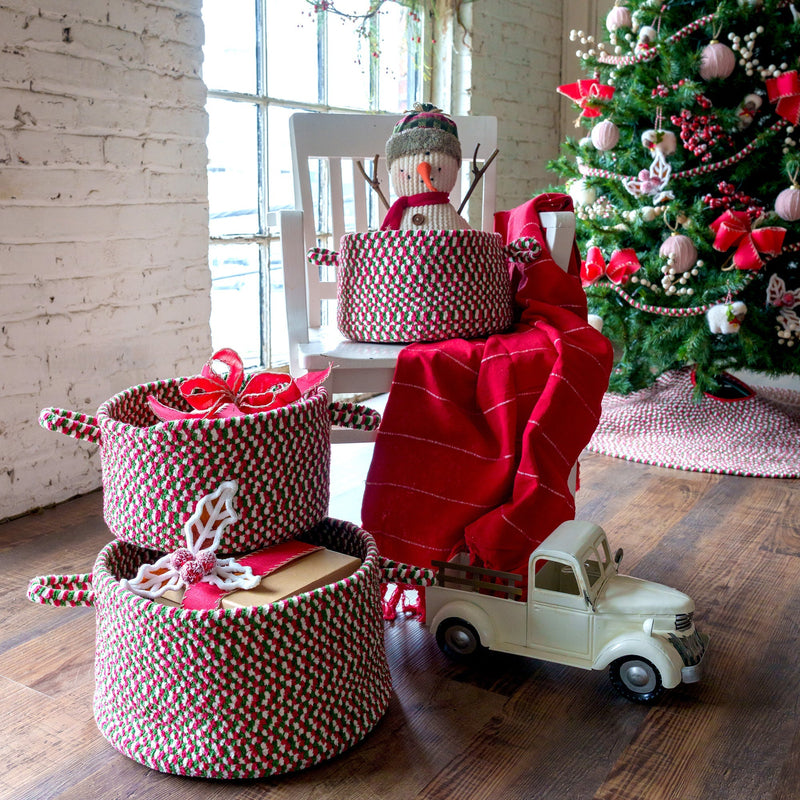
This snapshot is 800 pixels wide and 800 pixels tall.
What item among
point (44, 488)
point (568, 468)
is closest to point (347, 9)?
point (44, 488)

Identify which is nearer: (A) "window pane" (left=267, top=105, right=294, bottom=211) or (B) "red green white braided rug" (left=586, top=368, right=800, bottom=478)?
(B) "red green white braided rug" (left=586, top=368, right=800, bottom=478)

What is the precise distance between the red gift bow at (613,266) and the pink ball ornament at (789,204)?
0.36 meters

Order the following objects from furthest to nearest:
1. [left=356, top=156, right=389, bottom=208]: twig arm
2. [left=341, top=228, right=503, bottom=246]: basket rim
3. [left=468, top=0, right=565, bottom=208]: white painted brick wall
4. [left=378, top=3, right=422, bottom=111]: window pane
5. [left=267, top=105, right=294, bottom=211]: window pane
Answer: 1. [left=468, top=0, right=565, bottom=208]: white painted brick wall
2. [left=378, top=3, right=422, bottom=111]: window pane
3. [left=267, top=105, right=294, bottom=211]: window pane
4. [left=356, top=156, right=389, bottom=208]: twig arm
5. [left=341, top=228, right=503, bottom=246]: basket rim

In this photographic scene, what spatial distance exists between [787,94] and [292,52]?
130 cm

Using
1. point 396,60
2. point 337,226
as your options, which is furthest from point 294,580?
point 396,60

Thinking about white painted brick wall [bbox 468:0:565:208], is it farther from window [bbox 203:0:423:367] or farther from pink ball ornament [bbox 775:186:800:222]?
pink ball ornament [bbox 775:186:800:222]

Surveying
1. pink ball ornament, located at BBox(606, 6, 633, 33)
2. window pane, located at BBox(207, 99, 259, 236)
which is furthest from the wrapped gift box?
pink ball ornament, located at BBox(606, 6, 633, 33)

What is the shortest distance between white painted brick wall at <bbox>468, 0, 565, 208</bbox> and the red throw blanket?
1.91 meters

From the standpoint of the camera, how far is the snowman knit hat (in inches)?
54.0

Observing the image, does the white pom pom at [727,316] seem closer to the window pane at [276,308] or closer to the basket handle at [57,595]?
the window pane at [276,308]

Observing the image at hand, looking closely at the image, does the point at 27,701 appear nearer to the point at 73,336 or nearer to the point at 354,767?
the point at 354,767

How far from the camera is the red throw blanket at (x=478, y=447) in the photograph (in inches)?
47.8

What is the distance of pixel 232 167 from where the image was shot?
233 cm

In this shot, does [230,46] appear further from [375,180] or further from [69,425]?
[69,425]
